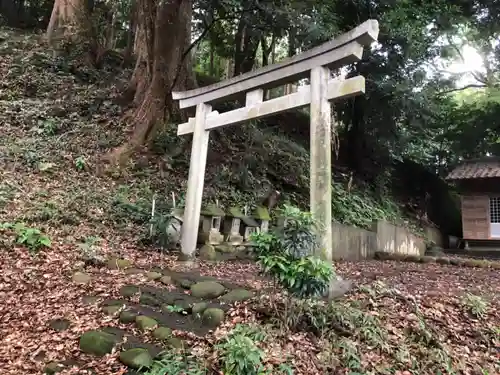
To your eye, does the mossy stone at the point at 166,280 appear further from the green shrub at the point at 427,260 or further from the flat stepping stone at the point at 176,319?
the green shrub at the point at 427,260

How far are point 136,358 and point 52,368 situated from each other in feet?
2.46

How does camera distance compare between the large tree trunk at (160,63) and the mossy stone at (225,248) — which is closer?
the mossy stone at (225,248)

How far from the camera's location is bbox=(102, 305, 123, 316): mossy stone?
16.1ft

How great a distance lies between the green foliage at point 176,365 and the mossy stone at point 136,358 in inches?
2.6

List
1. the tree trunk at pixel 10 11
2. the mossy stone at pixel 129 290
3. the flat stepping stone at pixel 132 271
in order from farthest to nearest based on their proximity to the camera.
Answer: the tree trunk at pixel 10 11
the flat stepping stone at pixel 132 271
the mossy stone at pixel 129 290

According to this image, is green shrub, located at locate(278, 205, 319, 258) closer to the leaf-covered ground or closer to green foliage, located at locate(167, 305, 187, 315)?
the leaf-covered ground

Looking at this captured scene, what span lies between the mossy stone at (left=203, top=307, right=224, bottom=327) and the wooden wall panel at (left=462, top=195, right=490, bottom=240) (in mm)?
14583

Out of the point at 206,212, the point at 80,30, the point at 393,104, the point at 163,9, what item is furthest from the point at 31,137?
the point at 393,104

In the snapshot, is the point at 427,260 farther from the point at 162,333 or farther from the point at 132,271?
the point at 162,333

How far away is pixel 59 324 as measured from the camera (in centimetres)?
471

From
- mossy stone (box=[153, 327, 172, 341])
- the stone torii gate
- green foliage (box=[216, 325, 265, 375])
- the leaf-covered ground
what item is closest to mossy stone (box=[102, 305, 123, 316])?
the leaf-covered ground

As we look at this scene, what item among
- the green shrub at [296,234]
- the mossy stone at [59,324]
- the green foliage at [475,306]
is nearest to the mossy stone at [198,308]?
the green shrub at [296,234]

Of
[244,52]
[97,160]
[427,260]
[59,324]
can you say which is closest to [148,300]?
→ [59,324]

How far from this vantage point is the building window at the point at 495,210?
1639 centimetres
